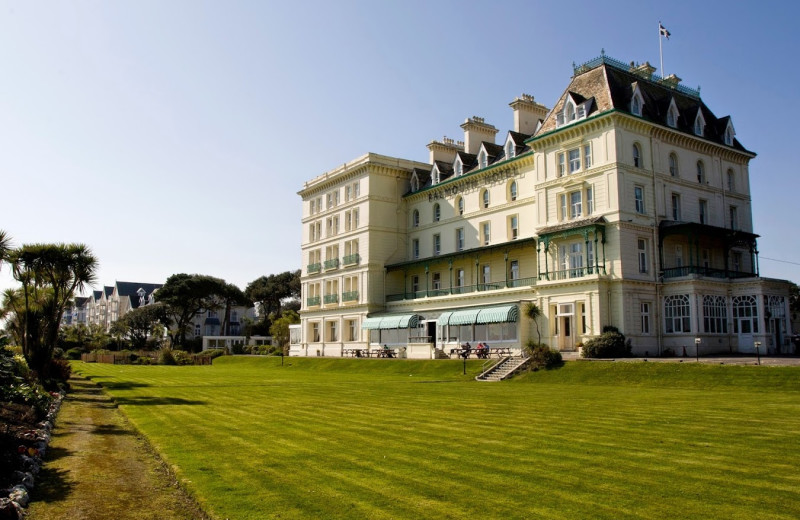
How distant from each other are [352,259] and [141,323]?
64.0 meters

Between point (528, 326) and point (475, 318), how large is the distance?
15.1 ft

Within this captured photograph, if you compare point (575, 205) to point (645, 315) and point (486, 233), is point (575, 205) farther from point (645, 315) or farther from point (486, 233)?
point (486, 233)

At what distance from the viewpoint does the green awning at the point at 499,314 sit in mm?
43375

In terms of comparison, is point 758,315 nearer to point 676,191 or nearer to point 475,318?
point 676,191

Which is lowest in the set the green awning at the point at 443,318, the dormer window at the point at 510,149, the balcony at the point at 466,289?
the green awning at the point at 443,318

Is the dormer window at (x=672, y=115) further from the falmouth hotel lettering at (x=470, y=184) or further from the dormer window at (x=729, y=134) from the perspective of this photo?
the falmouth hotel lettering at (x=470, y=184)

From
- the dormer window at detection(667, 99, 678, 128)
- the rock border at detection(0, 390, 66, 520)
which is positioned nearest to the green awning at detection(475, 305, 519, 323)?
the dormer window at detection(667, 99, 678, 128)

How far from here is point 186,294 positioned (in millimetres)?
97375

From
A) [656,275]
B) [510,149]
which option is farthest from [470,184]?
[656,275]

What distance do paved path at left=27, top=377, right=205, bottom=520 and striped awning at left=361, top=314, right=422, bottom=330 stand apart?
37745 millimetres

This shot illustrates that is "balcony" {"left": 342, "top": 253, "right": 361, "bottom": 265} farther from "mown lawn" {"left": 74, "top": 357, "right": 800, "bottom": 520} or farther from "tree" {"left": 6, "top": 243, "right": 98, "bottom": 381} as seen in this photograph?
"mown lawn" {"left": 74, "top": 357, "right": 800, "bottom": 520}

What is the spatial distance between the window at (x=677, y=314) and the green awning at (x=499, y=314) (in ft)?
30.7

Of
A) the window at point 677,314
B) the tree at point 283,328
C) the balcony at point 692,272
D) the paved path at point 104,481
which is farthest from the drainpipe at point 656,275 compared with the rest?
the tree at point 283,328

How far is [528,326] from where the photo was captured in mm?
43125
